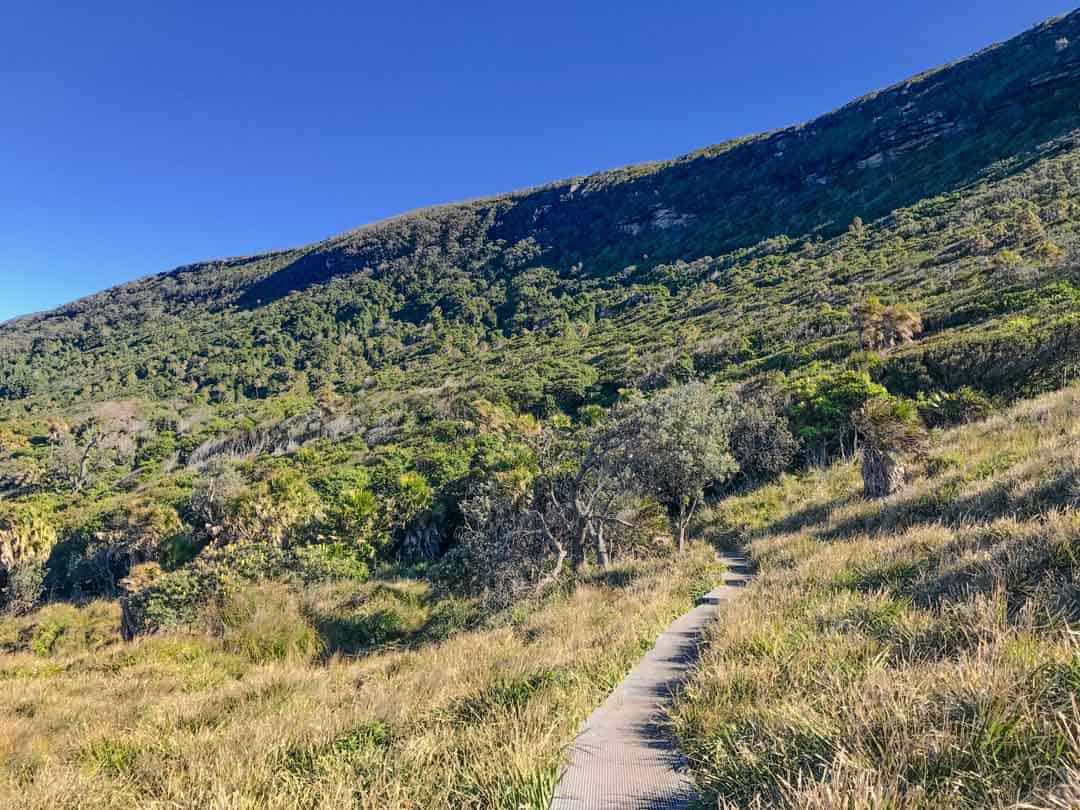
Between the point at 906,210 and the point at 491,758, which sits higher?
the point at 906,210

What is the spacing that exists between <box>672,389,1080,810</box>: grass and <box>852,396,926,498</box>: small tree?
9.90 ft

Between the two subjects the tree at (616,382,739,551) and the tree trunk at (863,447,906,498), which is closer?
the tree trunk at (863,447,906,498)

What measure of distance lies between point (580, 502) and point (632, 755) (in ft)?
33.9

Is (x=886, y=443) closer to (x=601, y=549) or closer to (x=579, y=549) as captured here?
(x=601, y=549)

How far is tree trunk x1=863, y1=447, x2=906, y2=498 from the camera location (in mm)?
10820

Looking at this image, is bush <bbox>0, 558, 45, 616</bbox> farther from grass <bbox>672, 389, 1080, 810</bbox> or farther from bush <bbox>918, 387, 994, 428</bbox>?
bush <bbox>918, 387, 994, 428</bbox>

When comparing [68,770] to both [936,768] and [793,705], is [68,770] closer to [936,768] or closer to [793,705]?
[793,705]

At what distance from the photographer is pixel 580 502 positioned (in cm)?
1365

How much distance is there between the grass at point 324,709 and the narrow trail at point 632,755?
0.14 meters

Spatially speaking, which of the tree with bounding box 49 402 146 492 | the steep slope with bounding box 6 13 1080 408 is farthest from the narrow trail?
the steep slope with bounding box 6 13 1080 408

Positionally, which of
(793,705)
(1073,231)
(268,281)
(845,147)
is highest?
(268,281)

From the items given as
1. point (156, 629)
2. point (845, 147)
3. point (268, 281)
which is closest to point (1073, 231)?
point (156, 629)

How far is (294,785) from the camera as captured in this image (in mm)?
3146

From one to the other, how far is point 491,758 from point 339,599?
10.3 meters
